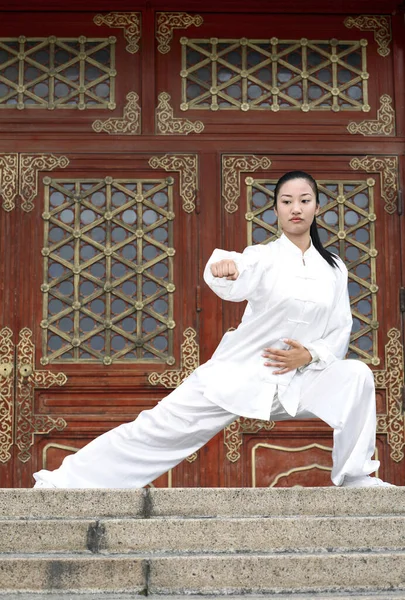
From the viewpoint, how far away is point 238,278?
4863mm

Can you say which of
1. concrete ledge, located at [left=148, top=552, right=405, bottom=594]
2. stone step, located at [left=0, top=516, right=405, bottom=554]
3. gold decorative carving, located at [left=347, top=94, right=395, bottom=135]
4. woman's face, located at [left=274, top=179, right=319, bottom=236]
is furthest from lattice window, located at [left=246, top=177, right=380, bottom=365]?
Answer: concrete ledge, located at [left=148, top=552, right=405, bottom=594]

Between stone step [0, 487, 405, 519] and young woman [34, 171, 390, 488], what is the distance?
0.42 metres

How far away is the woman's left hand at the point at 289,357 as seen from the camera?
4.93 metres

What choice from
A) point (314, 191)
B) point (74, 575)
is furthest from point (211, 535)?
point (314, 191)

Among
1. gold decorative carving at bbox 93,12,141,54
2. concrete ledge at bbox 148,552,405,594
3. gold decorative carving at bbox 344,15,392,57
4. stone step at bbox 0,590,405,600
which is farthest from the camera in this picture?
gold decorative carving at bbox 344,15,392,57

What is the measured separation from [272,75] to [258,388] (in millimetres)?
3419

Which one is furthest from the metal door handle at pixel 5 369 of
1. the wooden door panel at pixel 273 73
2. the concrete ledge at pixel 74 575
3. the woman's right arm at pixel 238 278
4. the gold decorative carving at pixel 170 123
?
the concrete ledge at pixel 74 575

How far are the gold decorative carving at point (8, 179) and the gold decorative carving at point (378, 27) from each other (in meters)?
2.62

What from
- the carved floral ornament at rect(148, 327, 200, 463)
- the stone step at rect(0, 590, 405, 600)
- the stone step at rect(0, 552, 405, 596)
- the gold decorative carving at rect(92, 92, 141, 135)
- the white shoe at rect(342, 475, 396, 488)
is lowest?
the stone step at rect(0, 590, 405, 600)

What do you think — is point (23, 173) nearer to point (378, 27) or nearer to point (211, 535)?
point (378, 27)

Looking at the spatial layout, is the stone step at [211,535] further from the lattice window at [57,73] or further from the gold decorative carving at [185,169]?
the lattice window at [57,73]

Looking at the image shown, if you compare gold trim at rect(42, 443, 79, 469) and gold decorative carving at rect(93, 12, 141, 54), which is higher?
gold decorative carving at rect(93, 12, 141, 54)

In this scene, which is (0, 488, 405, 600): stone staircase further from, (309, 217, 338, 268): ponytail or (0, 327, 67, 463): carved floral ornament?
(0, 327, 67, 463): carved floral ornament

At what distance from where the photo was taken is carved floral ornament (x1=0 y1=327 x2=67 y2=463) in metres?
7.23
